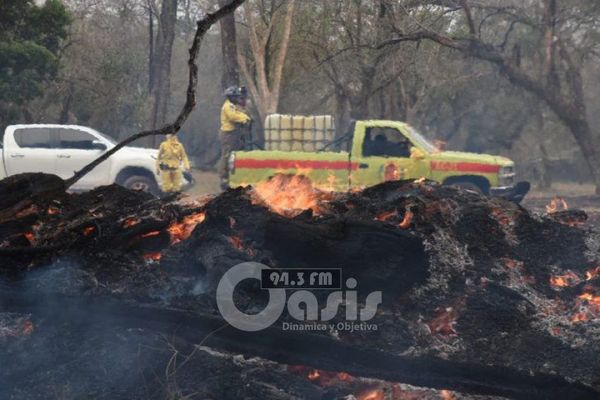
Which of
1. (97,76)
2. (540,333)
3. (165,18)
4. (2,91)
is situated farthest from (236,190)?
(165,18)

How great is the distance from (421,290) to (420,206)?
1.04 meters

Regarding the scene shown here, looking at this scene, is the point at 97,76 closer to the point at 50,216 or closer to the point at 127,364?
the point at 50,216

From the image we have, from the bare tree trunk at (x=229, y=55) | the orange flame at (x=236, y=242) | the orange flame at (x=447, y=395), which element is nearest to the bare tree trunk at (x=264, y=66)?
the bare tree trunk at (x=229, y=55)

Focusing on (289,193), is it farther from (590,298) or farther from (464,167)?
(464,167)

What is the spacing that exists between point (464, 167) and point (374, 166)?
1.75 metres

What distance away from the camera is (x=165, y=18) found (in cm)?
2833

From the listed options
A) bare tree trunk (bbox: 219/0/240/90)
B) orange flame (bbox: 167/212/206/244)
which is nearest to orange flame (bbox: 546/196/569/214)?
orange flame (bbox: 167/212/206/244)

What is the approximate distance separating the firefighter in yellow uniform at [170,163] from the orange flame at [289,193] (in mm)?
8739

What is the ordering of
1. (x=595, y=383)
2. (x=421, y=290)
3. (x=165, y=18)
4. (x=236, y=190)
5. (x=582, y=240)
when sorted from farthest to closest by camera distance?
(x=165, y=18), (x=582, y=240), (x=236, y=190), (x=421, y=290), (x=595, y=383)

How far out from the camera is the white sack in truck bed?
16.3 metres

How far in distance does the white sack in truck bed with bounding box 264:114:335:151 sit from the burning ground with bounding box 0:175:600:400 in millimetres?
9292

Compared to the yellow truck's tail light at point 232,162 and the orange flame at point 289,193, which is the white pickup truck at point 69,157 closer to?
the yellow truck's tail light at point 232,162

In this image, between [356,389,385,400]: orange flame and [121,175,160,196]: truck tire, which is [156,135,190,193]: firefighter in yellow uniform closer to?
[121,175,160,196]: truck tire

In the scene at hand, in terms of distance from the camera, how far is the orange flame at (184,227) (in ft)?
21.1
